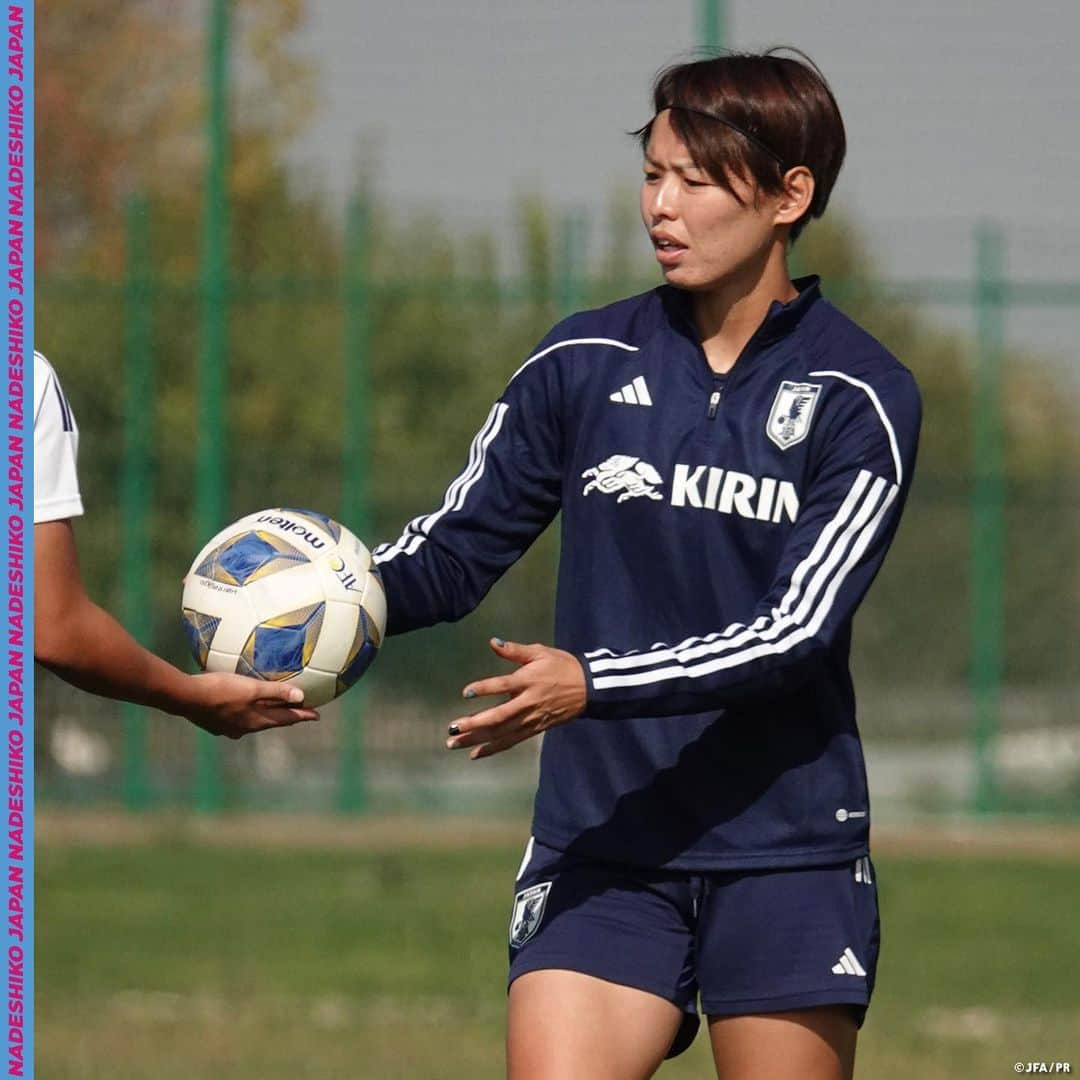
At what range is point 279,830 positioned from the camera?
13.0 metres

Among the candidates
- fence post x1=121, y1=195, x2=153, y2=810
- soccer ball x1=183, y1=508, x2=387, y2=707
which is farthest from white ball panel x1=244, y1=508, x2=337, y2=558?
fence post x1=121, y1=195, x2=153, y2=810

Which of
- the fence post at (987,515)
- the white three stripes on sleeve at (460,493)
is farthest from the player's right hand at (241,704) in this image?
the fence post at (987,515)

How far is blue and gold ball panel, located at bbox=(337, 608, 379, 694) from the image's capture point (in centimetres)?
408

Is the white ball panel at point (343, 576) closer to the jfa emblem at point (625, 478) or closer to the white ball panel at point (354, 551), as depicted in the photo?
the white ball panel at point (354, 551)

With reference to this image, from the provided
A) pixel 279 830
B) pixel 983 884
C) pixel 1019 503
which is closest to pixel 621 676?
pixel 983 884

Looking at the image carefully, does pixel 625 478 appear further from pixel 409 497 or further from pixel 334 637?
pixel 409 497

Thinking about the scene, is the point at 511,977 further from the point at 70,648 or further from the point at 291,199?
the point at 291,199

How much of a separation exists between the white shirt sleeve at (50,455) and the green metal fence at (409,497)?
32.0ft

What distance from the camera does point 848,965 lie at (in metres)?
3.88

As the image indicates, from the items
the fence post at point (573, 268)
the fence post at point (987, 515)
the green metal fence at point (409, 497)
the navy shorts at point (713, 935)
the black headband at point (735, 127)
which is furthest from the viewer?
the fence post at point (573, 268)

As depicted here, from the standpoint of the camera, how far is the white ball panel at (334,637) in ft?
13.3

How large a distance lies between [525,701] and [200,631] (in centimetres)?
76
